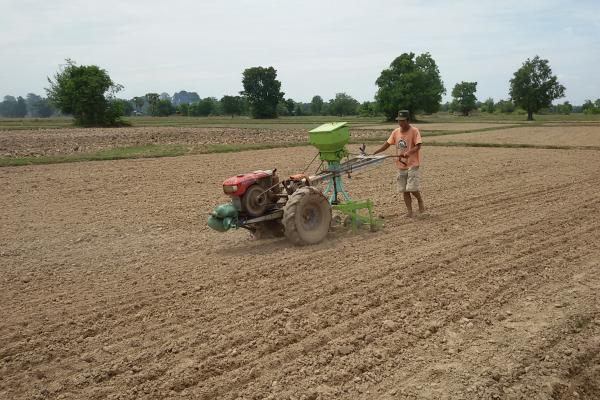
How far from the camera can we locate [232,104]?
108 m

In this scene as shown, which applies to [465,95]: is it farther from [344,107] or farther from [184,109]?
[184,109]

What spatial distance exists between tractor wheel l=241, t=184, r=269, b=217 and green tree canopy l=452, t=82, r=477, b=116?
322ft

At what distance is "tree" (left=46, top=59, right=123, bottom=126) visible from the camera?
188 ft

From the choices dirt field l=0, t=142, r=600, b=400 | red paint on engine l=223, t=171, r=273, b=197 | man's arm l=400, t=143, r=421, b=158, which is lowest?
dirt field l=0, t=142, r=600, b=400

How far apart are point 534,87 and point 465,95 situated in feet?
109

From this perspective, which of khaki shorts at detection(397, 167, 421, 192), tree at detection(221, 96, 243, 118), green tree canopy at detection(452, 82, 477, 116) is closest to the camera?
khaki shorts at detection(397, 167, 421, 192)

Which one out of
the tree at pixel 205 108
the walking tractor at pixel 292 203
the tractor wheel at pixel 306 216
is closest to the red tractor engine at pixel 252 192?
the walking tractor at pixel 292 203

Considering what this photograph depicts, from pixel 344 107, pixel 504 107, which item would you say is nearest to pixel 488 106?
pixel 504 107

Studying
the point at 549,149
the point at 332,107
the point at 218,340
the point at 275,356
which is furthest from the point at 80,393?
the point at 332,107

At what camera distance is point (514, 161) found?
52.0ft

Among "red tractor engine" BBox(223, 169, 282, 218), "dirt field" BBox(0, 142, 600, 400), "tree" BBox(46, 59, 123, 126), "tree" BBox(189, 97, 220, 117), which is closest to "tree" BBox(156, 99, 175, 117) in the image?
"tree" BBox(189, 97, 220, 117)

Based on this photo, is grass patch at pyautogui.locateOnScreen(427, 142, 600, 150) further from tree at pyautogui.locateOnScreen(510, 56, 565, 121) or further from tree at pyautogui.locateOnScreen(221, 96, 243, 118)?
tree at pyautogui.locateOnScreen(221, 96, 243, 118)

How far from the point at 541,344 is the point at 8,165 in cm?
1787

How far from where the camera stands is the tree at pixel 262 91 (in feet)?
292
